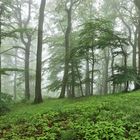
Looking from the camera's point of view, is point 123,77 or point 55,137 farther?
point 123,77

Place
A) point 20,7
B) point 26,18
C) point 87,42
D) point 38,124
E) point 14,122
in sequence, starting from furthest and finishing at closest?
point 26,18 < point 20,7 < point 87,42 < point 14,122 < point 38,124

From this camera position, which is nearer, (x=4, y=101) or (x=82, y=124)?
(x=82, y=124)

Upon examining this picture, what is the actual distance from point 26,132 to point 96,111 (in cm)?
264

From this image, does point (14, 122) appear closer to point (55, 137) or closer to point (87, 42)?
point (55, 137)

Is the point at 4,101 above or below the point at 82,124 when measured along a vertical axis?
above

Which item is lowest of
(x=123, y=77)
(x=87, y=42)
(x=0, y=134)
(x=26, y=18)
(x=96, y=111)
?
(x=0, y=134)

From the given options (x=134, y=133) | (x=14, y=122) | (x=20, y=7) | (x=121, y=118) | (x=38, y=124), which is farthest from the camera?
(x=20, y=7)

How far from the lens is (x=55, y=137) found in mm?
8469

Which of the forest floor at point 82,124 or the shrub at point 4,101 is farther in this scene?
the shrub at point 4,101

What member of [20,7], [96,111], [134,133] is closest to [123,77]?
[96,111]

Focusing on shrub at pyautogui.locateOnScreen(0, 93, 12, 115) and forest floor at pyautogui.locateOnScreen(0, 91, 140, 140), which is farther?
shrub at pyautogui.locateOnScreen(0, 93, 12, 115)

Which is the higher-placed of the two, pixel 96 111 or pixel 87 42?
pixel 87 42

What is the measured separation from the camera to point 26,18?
30.3m

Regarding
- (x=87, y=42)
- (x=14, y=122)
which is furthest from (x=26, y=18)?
(x=14, y=122)
